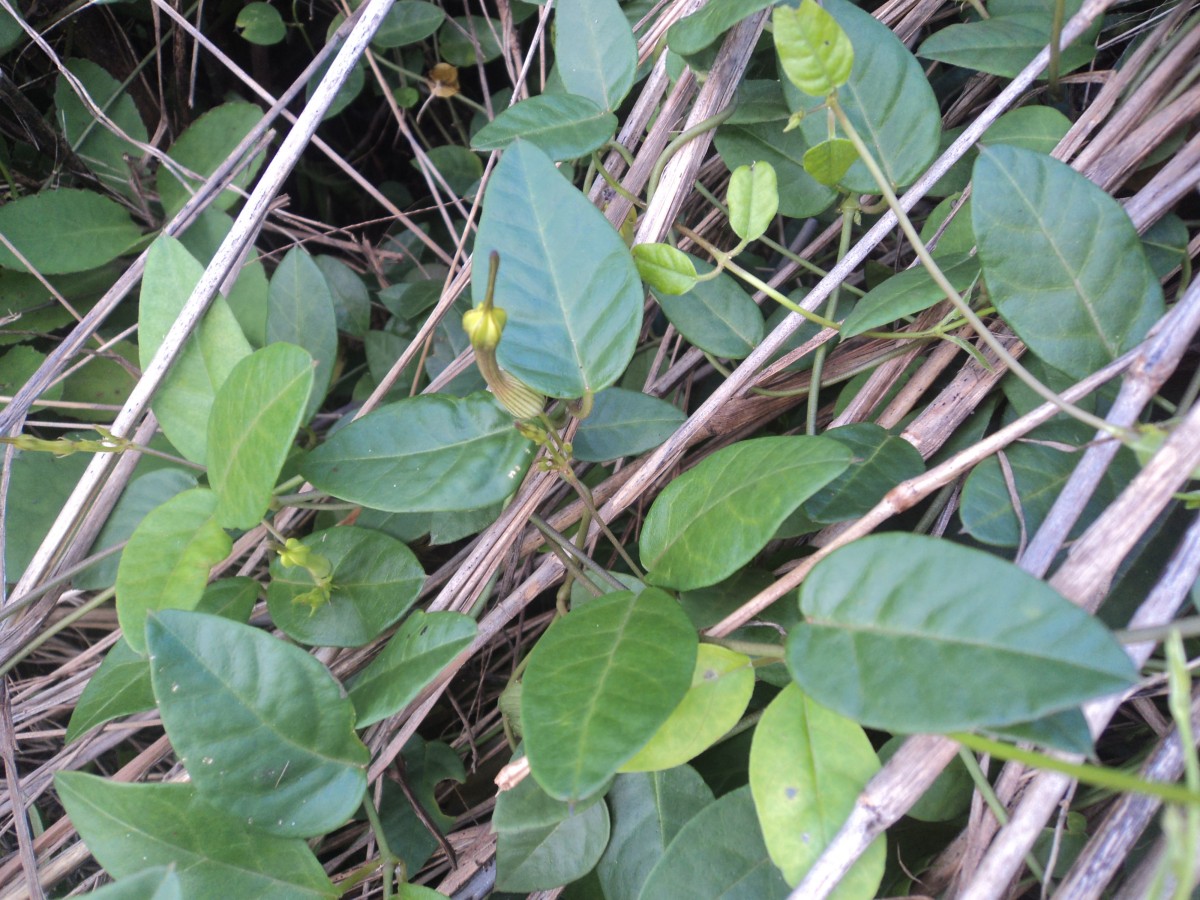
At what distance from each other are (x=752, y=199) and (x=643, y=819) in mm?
569

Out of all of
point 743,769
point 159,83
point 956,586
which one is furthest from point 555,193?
point 159,83

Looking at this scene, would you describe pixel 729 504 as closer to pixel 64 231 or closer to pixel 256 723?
pixel 256 723

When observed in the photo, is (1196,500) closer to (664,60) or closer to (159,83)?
(664,60)

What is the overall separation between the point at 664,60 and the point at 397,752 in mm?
781

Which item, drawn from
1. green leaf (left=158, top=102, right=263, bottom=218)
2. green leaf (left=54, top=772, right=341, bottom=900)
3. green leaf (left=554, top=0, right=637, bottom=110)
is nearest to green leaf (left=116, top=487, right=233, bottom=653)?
green leaf (left=54, top=772, right=341, bottom=900)

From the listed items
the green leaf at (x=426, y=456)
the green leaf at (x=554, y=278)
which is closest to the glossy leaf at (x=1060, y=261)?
the green leaf at (x=554, y=278)

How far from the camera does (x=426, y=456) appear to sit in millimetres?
707

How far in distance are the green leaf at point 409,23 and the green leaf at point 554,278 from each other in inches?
25.5

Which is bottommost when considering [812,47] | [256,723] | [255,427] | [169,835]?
[169,835]

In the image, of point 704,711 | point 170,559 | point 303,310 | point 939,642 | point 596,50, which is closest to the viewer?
point 939,642

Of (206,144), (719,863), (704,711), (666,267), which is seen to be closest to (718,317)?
(666,267)

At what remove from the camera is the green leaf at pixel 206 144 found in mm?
1212

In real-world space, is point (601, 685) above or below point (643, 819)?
above

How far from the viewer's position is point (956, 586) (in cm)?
49
